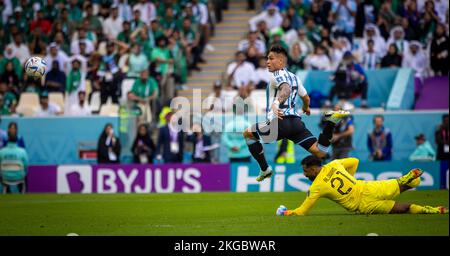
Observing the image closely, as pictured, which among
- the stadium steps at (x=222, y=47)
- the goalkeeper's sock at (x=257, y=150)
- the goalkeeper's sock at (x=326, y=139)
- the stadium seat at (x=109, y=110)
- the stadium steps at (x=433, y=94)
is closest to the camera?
the goalkeeper's sock at (x=326, y=139)

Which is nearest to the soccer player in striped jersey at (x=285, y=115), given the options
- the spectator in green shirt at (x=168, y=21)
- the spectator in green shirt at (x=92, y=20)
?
the spectator in green shirt at (x=168, y=21)

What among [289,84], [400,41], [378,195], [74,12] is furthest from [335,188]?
[74,12]

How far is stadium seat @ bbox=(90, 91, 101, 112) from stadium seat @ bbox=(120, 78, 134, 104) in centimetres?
74

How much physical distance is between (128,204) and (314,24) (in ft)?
39.7

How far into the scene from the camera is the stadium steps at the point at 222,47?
30.3 metres

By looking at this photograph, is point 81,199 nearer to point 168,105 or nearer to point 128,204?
point 128,204

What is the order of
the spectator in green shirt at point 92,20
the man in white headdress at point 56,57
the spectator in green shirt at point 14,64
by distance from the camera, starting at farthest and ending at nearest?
the spectator in green shirt at point 92,20 < the spectator in green shirt at point 14,64 < the man in white headdress at point 56,57

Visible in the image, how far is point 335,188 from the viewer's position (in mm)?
14648

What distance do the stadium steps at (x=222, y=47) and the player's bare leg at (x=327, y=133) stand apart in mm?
12929

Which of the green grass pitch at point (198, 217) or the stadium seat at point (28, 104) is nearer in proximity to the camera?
the green grass pitch at point (198, 217)

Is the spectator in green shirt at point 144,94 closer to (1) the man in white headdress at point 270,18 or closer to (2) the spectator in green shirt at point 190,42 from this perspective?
(2) the spectator in green shirt at point 190,42

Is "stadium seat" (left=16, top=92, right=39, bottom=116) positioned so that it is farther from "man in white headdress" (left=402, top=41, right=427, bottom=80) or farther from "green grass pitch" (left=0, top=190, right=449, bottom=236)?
"man in white headdress" (left=402, top=41, right=427, bottom=80)

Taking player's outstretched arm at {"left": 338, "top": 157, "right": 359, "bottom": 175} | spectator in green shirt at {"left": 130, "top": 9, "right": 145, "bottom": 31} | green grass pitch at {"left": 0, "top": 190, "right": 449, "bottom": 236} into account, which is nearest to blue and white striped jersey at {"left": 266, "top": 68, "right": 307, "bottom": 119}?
player's outstretched arm at {"left": 338, "top": 157, "right": 359, "bottom": 175}

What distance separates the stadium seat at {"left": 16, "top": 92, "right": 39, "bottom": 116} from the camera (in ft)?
94.6
